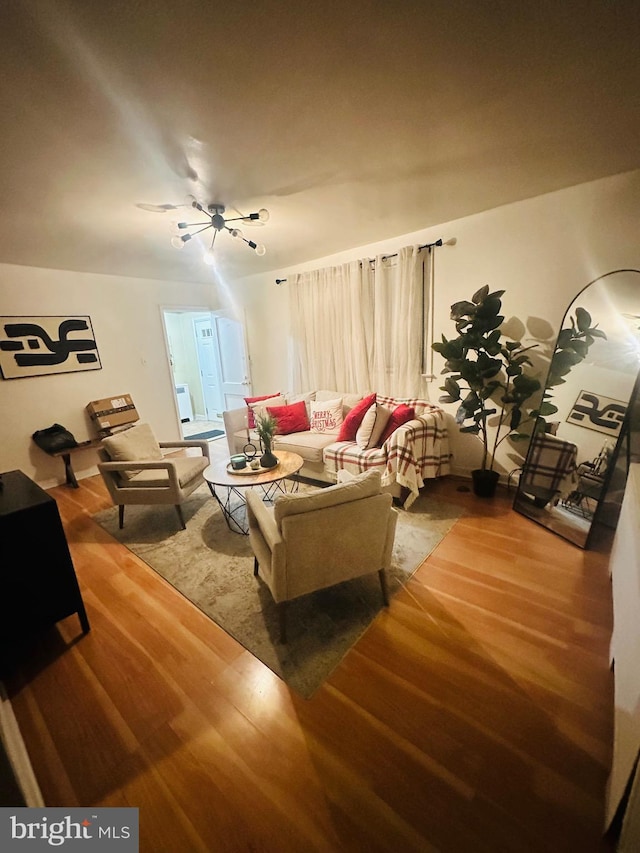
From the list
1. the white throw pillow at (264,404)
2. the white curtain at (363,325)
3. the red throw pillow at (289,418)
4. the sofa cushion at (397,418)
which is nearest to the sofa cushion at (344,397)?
the white curtain at (363,325)

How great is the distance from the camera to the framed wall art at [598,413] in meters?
2.22

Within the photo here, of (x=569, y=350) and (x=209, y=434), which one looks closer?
(x=569, y=350)

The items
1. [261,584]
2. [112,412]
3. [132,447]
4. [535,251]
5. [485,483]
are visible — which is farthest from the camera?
[112,412]

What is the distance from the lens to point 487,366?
2.68 meters

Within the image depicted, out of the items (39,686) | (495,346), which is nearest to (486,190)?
(495,346)

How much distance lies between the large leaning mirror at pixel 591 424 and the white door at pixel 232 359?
4106 mm

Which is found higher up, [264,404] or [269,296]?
[269,296]

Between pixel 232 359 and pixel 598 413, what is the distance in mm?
4755

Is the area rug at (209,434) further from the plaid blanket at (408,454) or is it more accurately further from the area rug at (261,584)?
the plaid blanket at (408,454)

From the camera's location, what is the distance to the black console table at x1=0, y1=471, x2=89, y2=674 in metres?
1.46

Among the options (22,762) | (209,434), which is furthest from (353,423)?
(209,434)

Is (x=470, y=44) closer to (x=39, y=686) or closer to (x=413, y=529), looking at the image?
(x=413, y=529)

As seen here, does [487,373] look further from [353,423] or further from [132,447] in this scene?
[132,447]

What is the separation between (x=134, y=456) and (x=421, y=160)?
3.05 meters
